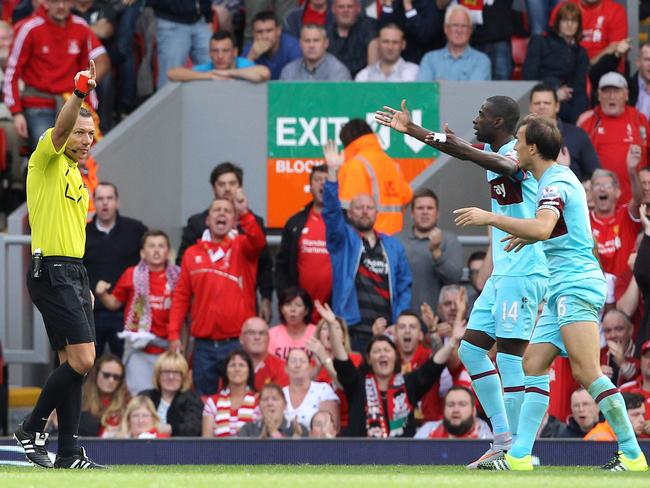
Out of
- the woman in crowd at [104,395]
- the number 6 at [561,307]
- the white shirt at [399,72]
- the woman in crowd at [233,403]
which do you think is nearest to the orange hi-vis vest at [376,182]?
the white shirt at [399,72]

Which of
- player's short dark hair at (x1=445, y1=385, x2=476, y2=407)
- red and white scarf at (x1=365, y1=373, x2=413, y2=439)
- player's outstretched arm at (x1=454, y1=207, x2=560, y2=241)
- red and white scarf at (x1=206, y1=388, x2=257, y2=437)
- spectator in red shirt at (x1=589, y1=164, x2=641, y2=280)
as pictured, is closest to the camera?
player's outstretched arm at (x1=454, y1=207, x2=560, y2=241)

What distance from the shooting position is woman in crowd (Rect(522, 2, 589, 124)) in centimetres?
1507

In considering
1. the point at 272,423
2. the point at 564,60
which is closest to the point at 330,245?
the point at 272,423

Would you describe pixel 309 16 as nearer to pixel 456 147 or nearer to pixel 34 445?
pixel 456 147

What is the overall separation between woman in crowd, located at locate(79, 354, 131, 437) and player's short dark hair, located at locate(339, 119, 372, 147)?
2.95 meters

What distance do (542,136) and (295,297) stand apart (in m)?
4.41

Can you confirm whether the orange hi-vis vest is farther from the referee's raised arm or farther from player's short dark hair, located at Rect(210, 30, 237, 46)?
the referee's raised arm

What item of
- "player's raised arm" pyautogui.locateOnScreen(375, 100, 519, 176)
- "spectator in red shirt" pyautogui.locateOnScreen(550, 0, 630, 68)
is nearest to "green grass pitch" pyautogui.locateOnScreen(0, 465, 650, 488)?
"player's raised arm" pyautogui.locateOnScreen(375, 100, 519, 176)

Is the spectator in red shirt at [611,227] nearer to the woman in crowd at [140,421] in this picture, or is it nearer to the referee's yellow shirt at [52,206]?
the woman in crowd at [140,421]

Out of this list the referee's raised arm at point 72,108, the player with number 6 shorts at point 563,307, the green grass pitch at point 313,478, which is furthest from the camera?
the player with number 6 shorts at point 563,307

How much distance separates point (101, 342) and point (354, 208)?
2572mm

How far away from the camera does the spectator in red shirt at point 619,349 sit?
1215 centimetres

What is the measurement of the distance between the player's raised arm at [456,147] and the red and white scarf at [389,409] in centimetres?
336

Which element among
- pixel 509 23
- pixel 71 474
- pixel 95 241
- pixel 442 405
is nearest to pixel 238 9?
pixel 509 23
